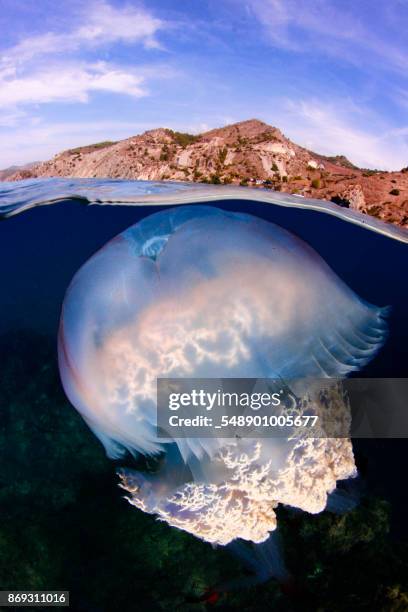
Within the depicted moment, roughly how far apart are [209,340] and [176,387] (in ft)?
1.85

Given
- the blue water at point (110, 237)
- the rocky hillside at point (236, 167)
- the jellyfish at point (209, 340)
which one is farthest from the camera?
the rocky hillside at point (236, 167)

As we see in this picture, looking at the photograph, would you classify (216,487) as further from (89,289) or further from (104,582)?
(104,582)

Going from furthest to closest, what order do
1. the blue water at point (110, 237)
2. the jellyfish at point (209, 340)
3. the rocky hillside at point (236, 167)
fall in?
the rocky hillside at point (236, 167) < the blue water at point (110, 237) < the jellyfish at point (209, 340)

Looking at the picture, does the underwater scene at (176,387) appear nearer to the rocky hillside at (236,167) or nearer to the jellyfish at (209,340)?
the jellyfish at (209,340)

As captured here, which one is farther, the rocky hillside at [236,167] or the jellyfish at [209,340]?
the rocky hillside at [236,167]

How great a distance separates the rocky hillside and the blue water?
2.68 ft

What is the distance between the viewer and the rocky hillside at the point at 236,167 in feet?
28.2

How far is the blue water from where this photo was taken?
6598 millimetres

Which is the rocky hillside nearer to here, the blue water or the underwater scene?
the blue water

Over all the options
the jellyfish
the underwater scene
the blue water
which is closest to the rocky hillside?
the blue water

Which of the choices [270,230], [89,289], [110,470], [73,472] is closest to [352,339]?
[270,230]

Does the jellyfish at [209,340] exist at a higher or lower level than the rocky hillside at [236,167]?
lower

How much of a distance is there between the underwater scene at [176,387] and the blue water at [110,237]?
5 cm

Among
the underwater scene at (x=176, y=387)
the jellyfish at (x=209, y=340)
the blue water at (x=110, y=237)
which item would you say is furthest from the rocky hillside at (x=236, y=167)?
the jellyfish at (x=209, y=340)
